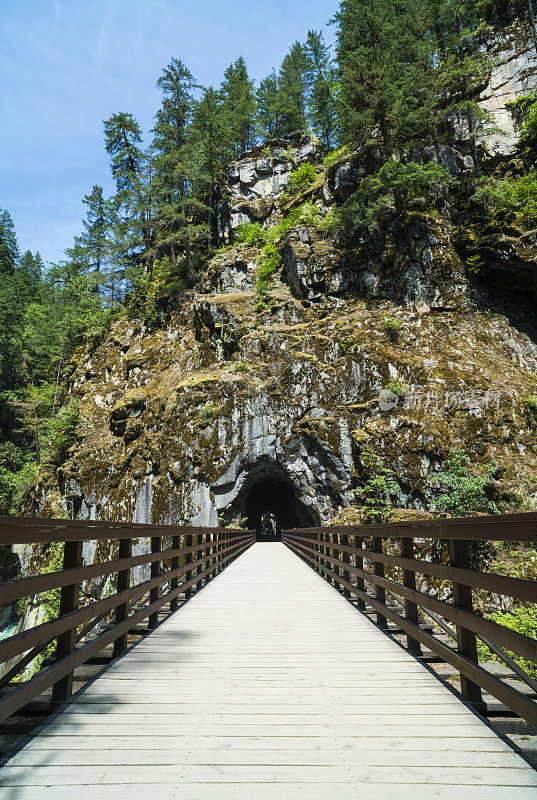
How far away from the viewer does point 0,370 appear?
37.6 meters

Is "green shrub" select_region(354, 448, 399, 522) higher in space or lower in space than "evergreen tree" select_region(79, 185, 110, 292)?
lower

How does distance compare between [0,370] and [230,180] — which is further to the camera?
[0,370]

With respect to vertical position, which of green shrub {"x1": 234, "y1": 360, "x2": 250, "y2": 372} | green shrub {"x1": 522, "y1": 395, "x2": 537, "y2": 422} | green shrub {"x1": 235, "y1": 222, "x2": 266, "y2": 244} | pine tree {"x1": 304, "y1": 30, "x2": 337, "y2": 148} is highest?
pine tree {"x1": 304, "y1": 30, "x2": 337, "y2": 148}

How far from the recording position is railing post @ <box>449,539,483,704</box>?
2.73 meters

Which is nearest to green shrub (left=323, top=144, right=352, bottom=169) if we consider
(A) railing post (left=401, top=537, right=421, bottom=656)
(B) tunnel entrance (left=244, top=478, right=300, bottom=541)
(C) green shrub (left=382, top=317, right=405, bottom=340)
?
(C) green shrub (left=382, top=317, right=405, bottom=340)

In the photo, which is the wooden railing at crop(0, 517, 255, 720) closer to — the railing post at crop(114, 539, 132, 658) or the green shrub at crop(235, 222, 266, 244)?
the railing post at crop(114, 539, 132, 658)

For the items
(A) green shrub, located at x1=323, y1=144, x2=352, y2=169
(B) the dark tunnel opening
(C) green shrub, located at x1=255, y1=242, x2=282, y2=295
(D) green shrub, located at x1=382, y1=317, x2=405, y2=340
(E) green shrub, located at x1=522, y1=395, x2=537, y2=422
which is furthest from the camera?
(A) green shrub, located at x1=323, y1=144, x2=352, y2=169

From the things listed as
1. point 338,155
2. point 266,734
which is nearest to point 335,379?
point 338,155

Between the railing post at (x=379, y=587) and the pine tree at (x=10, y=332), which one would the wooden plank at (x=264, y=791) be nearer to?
the railing post at (x=379, y=587)

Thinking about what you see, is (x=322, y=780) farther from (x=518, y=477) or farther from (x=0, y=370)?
(x=0, y=370)

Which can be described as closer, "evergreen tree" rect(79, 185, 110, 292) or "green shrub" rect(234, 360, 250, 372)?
"green shrub" rect(234, 360, 250, 372)

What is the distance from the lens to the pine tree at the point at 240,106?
126 feet

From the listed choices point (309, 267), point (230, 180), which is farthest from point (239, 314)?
point (230, 180)

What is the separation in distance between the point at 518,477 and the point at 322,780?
16.2 m
